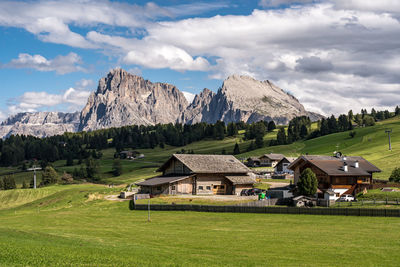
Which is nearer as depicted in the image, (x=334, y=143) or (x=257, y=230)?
(x=257, y=230)

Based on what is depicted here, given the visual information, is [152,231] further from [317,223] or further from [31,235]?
[317,223]

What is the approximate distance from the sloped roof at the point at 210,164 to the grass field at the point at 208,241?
24133 mm

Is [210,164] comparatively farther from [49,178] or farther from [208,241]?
[49,178]

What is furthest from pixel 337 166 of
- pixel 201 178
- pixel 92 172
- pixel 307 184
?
pixel 92 172

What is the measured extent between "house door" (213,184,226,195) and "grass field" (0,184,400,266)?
2514 cm

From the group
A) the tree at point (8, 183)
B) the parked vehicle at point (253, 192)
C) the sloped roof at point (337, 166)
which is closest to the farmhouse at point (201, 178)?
the parked vehicle at point (253, 192)

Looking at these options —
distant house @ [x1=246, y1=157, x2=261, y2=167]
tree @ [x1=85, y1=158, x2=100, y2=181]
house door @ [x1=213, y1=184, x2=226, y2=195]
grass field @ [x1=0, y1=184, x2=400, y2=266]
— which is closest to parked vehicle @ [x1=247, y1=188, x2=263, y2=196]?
house door @ [x1=213, y1=184, x2=226, y2=195]

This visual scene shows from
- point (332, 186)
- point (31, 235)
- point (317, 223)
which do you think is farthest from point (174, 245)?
point (332, 186)

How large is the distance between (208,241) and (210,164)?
154ft

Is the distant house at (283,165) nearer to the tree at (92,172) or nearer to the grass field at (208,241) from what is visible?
the tree at (92,172)

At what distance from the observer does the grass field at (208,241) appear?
22250 mm

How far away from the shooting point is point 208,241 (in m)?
30.9

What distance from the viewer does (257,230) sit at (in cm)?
3703

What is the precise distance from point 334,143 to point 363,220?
142m
